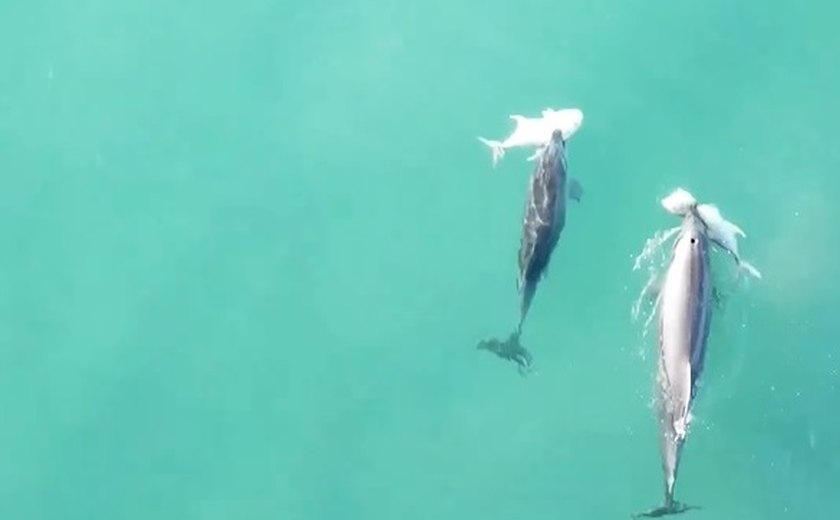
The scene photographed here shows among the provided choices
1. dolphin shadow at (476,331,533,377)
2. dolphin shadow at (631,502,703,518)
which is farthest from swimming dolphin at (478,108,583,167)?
dolphin shadow at (631,502,703,518)

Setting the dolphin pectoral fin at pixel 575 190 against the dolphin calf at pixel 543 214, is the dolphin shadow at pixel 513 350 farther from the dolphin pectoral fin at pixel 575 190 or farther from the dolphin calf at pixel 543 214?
the dolphin pectoral fin at pixel 575 190

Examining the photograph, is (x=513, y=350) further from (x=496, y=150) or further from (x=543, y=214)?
(x=496, y=150)

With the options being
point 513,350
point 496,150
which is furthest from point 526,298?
point 496,150

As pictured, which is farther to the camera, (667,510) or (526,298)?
(526,298)

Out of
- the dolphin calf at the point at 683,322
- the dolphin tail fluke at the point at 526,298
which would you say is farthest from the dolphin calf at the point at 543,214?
the dolphin calf at the point at 683,322

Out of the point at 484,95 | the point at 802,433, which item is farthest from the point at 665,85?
the point at 802,433

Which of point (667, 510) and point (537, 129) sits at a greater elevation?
point (537, 129)

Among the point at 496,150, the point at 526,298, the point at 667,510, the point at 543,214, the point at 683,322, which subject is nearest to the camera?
the point at 683,322
